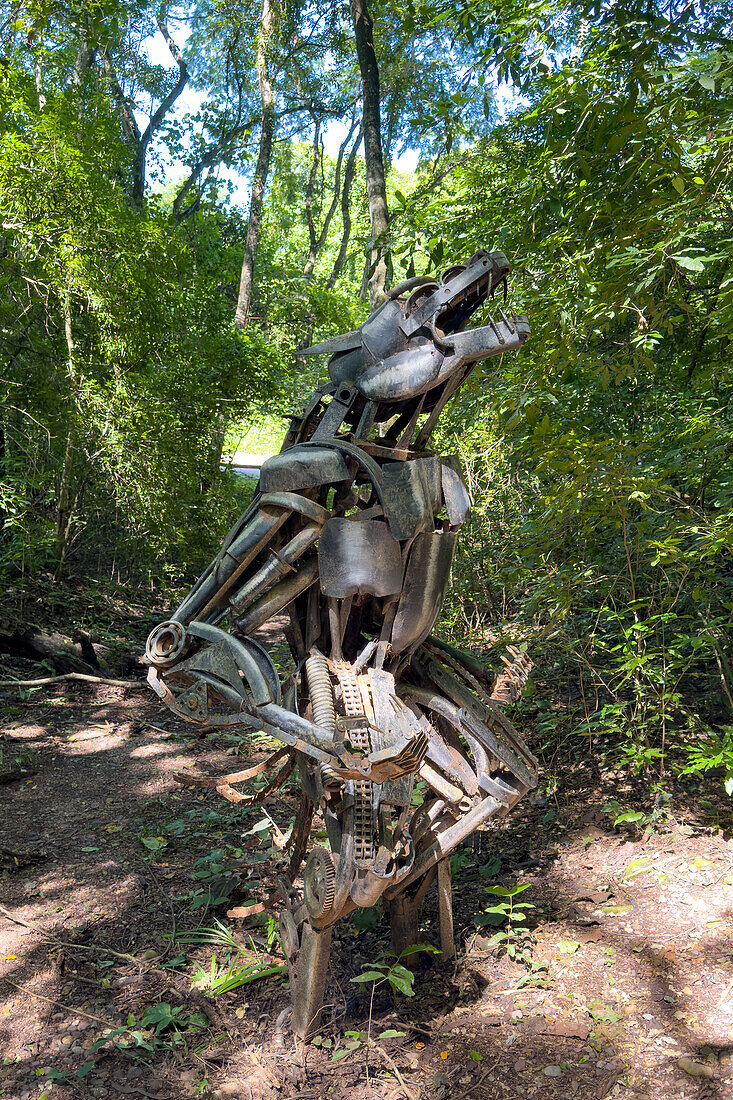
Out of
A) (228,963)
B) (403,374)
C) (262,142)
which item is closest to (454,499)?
(403,374)

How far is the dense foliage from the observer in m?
3.07

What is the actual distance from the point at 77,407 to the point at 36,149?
2.07 metres

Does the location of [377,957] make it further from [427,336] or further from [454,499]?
[427,336]

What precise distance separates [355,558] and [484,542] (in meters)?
3.22

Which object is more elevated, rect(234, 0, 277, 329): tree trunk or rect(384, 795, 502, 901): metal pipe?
rect(234, 0, 277, 329): tree trunk

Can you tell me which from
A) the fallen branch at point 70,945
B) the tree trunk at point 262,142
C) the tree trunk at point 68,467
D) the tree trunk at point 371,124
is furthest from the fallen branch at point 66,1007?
the tree trunk at point 262,142

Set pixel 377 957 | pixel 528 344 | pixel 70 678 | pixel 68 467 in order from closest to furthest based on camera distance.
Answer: pixel 377 957, pixel 528 344, pixel 70 678, pixel 68 467

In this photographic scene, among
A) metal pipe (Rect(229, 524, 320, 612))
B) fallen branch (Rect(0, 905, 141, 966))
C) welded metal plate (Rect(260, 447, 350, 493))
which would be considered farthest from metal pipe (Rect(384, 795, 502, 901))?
fallen branch (Rect(0, 905, 141, 966))

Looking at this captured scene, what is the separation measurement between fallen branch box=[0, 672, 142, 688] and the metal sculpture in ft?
14.0

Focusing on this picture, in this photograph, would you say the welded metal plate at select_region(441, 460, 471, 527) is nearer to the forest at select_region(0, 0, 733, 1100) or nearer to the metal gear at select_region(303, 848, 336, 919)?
the forest at select_region(0, 0, 733, 1100)

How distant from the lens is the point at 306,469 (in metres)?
2.47

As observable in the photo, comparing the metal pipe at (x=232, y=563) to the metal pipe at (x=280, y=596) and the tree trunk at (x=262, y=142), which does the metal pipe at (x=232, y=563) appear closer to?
the metal pipe at (x=280, y=596)

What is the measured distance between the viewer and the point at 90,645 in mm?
6941

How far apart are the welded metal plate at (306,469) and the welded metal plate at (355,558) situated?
15cm
